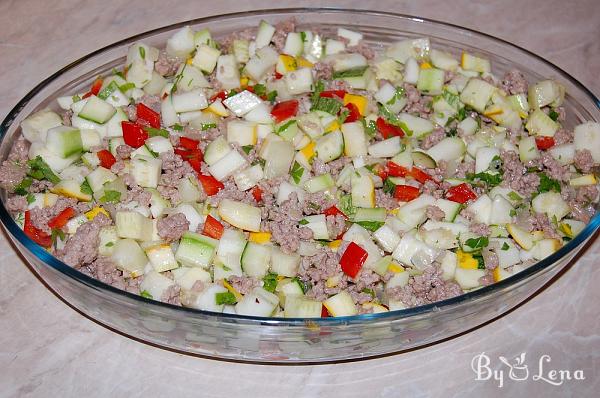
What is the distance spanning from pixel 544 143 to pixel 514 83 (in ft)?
0.89

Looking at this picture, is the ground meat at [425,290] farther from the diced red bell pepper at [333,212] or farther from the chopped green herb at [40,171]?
the chopped green herb at [40,171]

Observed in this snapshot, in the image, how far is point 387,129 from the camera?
92.0 inches

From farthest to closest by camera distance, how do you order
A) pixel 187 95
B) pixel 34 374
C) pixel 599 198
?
pixel 187 95, pixel 599 198, pixel 34 374

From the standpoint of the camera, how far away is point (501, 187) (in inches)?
87.7

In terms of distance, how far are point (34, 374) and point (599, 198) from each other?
1798 millimetres

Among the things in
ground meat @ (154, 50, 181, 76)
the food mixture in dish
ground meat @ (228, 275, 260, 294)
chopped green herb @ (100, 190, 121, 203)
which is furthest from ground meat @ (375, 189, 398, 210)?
ground meat @ (154, 50, 181, 76)

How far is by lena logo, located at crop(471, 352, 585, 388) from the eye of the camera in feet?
6.29

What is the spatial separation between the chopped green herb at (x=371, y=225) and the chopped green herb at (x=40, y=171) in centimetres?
98

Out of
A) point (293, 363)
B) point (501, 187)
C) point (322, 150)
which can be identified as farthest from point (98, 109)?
point (501, 187)

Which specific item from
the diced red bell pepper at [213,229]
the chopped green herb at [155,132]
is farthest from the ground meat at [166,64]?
the diced red bell pepper at [213,229]

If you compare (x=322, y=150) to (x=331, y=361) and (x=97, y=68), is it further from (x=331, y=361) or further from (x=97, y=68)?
(x=97, y=68)

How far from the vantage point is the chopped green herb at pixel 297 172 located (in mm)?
2193

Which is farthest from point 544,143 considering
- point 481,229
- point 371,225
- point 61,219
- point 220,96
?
point 61,219

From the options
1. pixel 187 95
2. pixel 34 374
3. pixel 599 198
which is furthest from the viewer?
pixel 187 95
